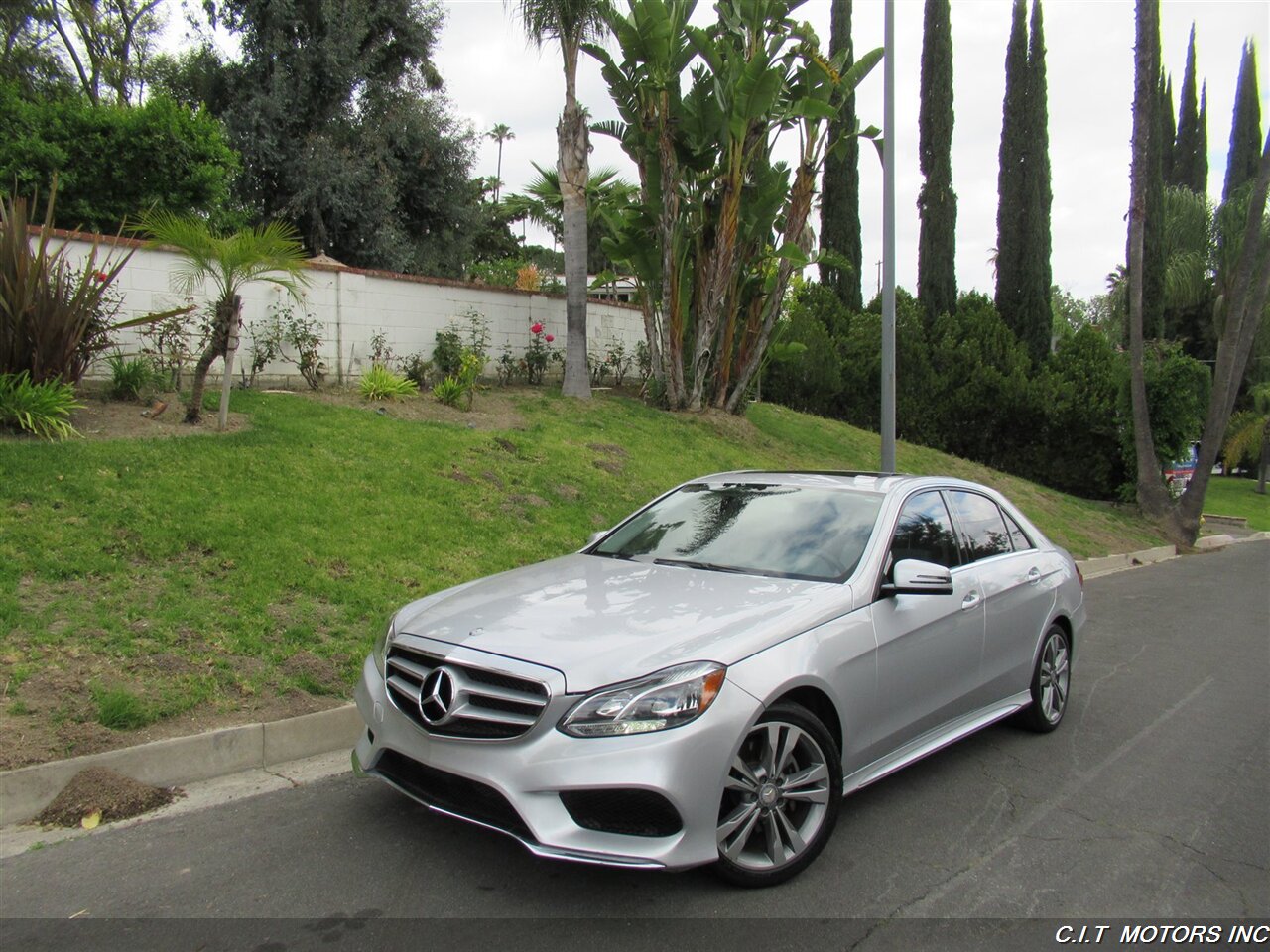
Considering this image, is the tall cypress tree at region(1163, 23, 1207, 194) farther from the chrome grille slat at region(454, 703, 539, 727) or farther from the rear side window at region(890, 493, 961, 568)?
the chrome grille slat at region(454, 703, 539, 727)

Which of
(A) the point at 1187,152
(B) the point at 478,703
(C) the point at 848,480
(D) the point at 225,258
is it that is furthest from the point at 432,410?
(A) the point at 1187,152

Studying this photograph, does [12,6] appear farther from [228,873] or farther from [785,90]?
[228,873]

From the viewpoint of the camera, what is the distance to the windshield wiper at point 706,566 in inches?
182

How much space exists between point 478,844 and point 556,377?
1309 cm

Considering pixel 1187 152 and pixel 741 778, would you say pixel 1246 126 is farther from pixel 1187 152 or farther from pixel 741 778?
pixel 741 778

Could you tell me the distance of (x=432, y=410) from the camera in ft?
41.5

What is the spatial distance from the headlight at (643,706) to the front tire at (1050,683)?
3.14 meters

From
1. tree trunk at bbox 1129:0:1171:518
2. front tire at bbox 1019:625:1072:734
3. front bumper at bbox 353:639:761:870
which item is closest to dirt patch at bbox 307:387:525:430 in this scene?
front tire at bbox 1019:625:1072:734

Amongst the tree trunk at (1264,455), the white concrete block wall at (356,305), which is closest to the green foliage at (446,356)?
the white concrete block wall at (356,305)

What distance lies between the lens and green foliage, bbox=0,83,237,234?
15461mm

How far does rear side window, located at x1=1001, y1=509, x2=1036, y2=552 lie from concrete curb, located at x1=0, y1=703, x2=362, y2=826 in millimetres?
4136

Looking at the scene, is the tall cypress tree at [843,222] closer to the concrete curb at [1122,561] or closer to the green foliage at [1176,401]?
the green foliage at [1176,401]

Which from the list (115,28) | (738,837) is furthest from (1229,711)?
(115,28)

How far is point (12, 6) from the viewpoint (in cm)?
2066
